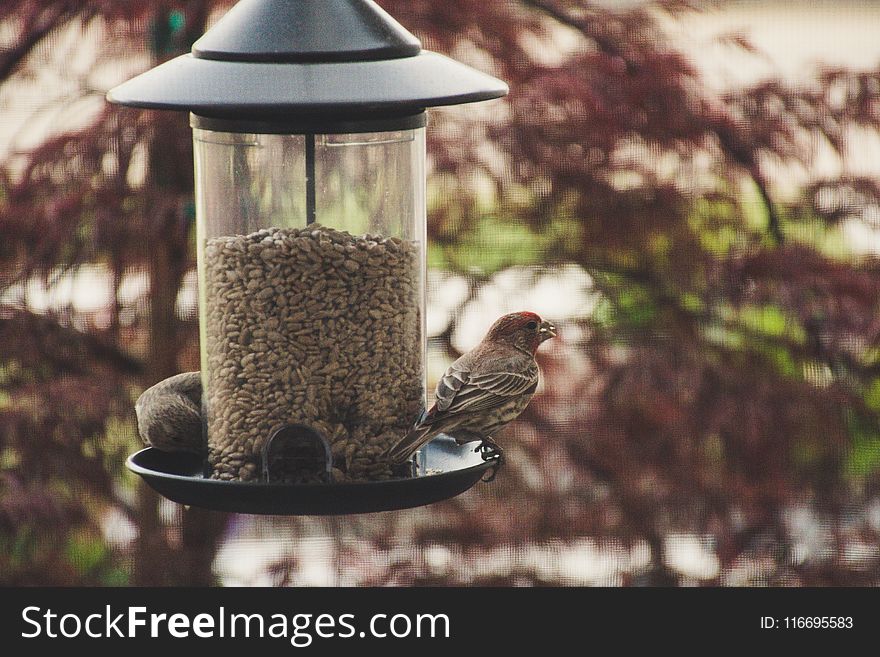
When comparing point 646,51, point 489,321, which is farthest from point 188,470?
point 646,51

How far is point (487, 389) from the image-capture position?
2471 millimetres

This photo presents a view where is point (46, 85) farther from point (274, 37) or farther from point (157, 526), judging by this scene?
point (274, 37)

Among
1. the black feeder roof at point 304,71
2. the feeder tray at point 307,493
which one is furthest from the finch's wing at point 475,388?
the black feeder roof at point 304,71

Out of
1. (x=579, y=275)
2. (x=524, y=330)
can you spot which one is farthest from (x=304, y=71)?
(x=579, y=275)

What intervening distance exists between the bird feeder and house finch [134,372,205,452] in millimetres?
32

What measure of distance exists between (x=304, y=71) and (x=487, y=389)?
83 cm

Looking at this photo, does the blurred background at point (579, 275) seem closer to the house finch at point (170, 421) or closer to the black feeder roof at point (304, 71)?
the house finch at point (170, 421)

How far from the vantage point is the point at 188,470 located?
2.44 m

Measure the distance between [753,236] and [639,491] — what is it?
856mm

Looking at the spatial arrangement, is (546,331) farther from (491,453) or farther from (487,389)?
(491,453)

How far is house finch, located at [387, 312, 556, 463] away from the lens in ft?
7.69

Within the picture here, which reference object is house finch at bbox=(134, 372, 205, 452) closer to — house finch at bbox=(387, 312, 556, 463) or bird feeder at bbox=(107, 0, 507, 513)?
bird feeder at bbox=(107, 0, 507, 513)

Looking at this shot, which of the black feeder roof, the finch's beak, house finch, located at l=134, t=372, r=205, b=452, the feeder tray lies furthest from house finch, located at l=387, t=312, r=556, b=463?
the black feeder roof

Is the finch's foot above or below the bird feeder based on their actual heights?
below
